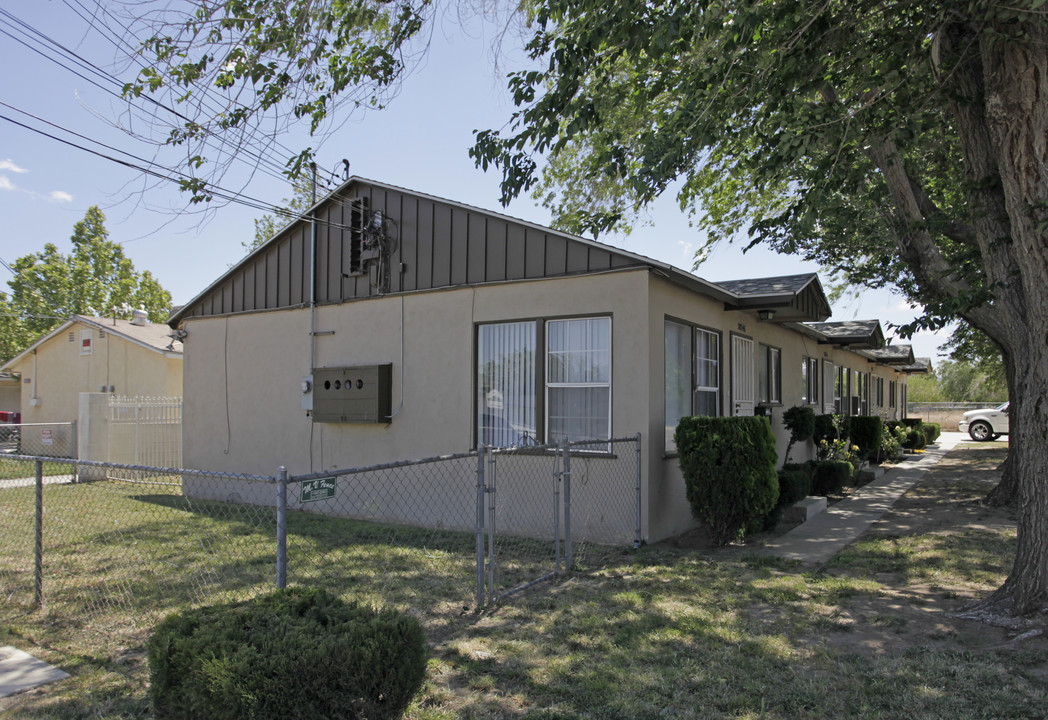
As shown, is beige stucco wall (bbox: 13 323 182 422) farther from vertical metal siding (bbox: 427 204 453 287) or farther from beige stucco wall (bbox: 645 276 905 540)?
beige stucco wall (bbox: 645 276 905 540)

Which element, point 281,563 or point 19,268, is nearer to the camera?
point 281,563

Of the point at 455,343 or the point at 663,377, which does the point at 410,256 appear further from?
the point at 663,377

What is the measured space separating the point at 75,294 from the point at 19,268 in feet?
9.47

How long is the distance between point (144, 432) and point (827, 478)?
44.7 ft

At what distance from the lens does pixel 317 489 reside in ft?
12.6

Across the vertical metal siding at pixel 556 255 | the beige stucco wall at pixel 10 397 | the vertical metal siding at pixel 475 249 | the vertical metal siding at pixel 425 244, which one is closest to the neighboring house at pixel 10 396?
the beige stucco wall at pixel 10 397

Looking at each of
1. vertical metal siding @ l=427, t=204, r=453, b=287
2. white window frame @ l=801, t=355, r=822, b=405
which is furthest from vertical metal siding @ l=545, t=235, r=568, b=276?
white window frame @ l=801, t=355, r=822, b=405

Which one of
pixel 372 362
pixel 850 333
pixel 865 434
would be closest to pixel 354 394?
pixel 372 362

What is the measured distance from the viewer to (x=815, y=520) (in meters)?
9.73

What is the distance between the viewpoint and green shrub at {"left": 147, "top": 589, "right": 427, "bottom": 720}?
2.78 m

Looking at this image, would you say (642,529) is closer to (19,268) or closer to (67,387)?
(67,387)

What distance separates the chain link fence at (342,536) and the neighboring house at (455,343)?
0.42 meters

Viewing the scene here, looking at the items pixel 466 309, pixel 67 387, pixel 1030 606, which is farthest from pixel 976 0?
pixel 67 387

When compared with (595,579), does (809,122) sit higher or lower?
higher
